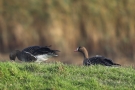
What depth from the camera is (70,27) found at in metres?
19.6

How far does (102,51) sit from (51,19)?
5.87 feet

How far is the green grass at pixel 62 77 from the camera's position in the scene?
10.7 meters

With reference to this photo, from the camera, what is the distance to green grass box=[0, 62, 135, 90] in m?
10.7

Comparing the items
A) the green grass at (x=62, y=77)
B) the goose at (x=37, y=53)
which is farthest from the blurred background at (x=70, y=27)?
the green grass at (x=62, y=77)

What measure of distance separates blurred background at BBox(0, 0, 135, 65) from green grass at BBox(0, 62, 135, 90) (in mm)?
7186

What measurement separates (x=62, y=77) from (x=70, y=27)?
27.9ft

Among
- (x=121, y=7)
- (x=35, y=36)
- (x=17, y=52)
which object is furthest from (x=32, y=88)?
(x=121, y=7)

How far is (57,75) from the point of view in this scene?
37.0 ft

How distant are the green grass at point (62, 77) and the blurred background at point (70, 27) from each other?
719cm

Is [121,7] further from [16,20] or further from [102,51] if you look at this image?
[16,20]

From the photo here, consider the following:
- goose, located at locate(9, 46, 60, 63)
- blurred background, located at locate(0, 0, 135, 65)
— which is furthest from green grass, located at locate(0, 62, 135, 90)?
blurred background, located at locate(0, 0, 135, 65)

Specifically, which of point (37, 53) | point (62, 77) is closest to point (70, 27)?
point (37, 53)

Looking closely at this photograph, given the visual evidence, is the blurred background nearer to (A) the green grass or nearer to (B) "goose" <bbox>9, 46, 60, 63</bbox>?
(B) "goose" <bbox>9, 46, 60, 63</bbox>

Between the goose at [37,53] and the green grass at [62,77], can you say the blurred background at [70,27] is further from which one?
the green grass at [62,77]
